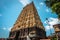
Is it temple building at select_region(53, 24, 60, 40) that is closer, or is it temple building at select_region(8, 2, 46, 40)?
temple building at select_region(53, 24, 60, 40)

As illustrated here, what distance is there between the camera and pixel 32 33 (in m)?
46.2

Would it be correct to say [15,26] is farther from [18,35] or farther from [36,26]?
[36,26]

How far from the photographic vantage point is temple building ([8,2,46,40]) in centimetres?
4725

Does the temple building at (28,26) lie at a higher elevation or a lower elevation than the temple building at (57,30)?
higher

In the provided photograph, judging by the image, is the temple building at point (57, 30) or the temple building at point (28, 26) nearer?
the temple building at point (57, 30)

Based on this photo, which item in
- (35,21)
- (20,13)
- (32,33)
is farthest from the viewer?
(20,13)

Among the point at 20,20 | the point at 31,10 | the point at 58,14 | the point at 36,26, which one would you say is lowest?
the point at 58,14

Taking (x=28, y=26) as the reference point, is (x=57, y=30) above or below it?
below

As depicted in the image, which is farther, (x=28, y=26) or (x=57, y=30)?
(x=28, y=26)

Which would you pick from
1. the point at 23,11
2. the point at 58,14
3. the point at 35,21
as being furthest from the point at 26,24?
the point at 58,14

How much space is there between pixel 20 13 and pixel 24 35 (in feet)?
43.8

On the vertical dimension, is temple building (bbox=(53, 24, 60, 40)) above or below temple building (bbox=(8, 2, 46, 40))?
below

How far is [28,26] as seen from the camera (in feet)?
163

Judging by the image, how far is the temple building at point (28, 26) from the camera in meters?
47.2
